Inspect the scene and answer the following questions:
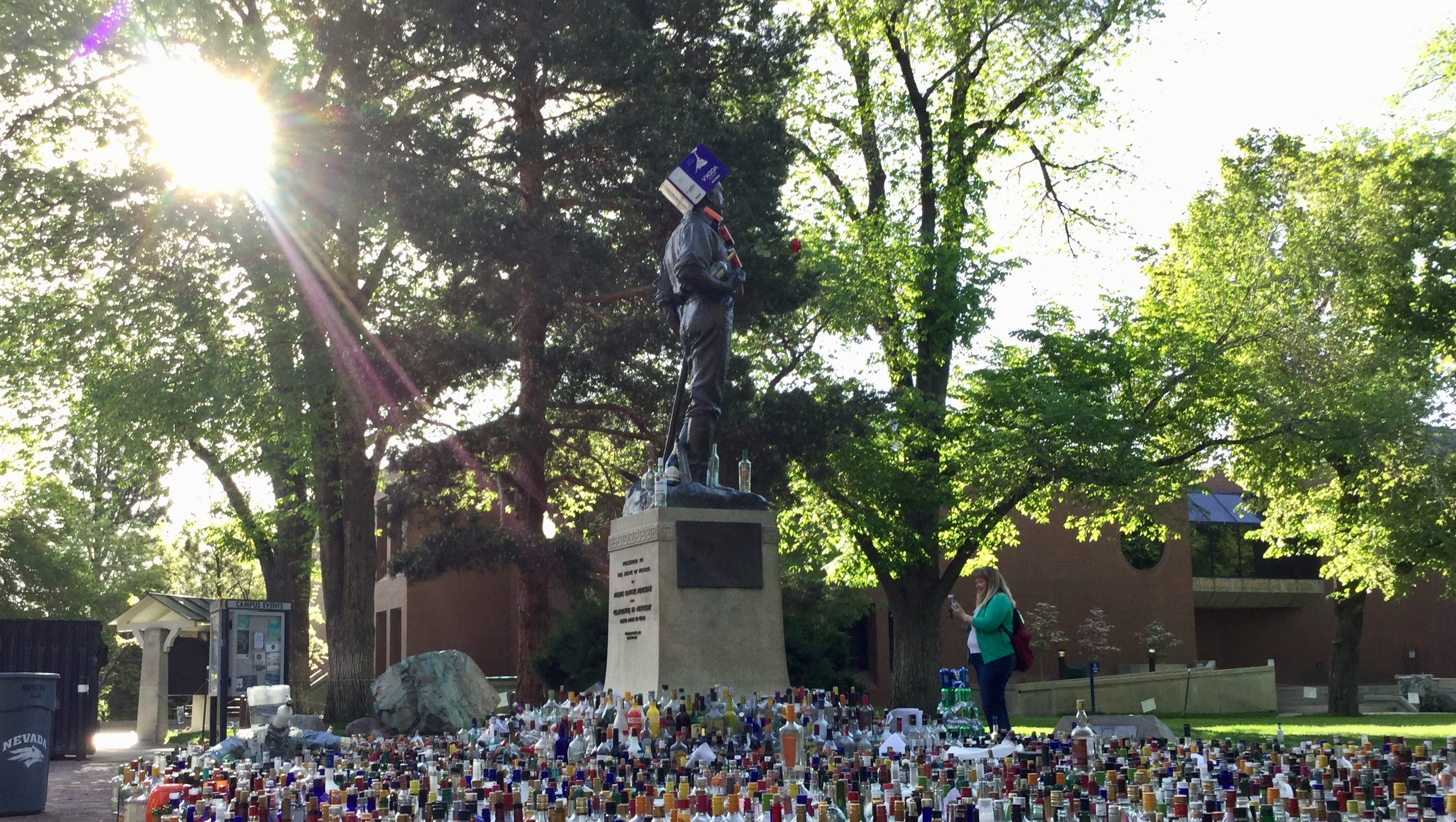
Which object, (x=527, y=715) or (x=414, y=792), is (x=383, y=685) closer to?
(x=527, y=715)

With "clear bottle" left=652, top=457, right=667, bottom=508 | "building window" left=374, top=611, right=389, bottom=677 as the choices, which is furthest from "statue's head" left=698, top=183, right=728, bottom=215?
"building window" left=374, top=611, right=389, bottom=677

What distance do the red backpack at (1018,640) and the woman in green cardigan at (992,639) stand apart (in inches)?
1.2

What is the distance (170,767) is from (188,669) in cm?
2960

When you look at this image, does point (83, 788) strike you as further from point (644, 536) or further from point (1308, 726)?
point (1308, 726)

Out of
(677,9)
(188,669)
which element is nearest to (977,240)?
(677,9)

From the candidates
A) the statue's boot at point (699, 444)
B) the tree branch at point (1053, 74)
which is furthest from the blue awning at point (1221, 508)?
the statue's boot at point (699, 444)

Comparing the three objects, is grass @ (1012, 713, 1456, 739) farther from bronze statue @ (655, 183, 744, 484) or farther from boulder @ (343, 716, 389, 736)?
boulder @ (343, 716, 389, 736)

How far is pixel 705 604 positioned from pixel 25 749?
6.15 metres

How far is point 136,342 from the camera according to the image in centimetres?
2555

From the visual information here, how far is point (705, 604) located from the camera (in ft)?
43.3

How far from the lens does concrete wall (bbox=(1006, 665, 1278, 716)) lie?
1446 inches

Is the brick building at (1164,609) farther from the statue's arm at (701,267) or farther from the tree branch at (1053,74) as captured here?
the statue's arm at (701,267)

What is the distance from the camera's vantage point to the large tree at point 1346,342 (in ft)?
89.5

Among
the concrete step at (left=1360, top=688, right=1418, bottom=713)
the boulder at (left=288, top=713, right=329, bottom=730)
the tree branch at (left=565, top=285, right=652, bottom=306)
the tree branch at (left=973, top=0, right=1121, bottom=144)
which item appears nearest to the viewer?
the boulder at (left=288, top=713, right=329, bottom=730)
